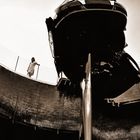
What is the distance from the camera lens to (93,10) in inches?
198

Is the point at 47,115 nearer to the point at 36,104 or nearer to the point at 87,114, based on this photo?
the point at 36,104

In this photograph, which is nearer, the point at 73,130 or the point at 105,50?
the point at 105,50

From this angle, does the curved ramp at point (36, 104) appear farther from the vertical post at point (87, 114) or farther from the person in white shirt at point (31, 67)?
the vertical post at point (87, 114)

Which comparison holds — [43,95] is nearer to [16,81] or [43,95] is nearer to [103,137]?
[16,81]

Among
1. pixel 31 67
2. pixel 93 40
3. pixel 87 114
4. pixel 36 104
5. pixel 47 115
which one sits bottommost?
pixel 87 114

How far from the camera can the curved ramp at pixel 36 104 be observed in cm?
1065

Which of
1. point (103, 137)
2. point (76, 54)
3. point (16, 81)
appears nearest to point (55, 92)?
point (16, 81)

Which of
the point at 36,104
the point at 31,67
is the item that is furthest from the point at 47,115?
the point at 31,67

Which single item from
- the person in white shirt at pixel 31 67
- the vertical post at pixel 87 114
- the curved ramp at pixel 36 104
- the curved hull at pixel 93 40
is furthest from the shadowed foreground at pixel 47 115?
the vertical post at pixel 87 114

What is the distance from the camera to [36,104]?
1139 cm

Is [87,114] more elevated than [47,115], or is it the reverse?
[47,115]

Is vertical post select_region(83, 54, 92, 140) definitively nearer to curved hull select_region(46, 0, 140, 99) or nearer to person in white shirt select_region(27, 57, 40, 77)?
curved hull select_region(46, 0, 140, 99)

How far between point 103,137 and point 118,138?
1.82 feet

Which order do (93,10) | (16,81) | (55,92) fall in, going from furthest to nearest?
Result: (55,92) → (16,81) → (93,10)
